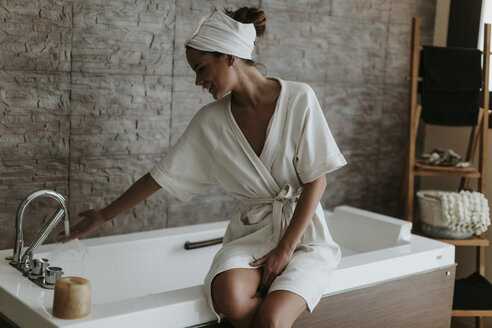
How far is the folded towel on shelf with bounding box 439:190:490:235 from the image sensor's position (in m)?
3.19

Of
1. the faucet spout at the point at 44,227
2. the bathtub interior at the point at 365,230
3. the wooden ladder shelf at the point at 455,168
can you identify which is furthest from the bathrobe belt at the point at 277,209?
the wooden ladder shelf at the point at 455,168

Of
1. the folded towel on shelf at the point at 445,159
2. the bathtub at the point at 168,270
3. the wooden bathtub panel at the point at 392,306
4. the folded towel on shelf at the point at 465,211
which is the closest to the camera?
the bathtub at the point at 168,270

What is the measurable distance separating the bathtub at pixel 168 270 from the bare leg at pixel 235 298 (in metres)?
0.06

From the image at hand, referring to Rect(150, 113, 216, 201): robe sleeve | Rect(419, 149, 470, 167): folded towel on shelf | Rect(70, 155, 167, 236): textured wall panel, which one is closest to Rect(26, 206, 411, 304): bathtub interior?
Rect(70, 155, 167, 236): textured wall panel

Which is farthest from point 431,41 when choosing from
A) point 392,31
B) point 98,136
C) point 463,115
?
point 98,136

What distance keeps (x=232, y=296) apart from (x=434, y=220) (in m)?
1.70

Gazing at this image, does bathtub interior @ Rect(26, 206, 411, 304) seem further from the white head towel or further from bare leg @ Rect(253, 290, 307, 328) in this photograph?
the white head towel

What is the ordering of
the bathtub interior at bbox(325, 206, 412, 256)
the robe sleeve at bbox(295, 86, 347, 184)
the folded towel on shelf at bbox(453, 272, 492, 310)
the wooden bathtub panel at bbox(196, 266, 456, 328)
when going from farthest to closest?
the folded towel on shelf at bbox(453, 272, 492, 310) < the bathtub interior at bbox(325, 206, 412, 256) < the wooden bathtub panel at bbox(196, 266, 456, 328) < the robe sleeve at bbox(295, 86, 347, 184)

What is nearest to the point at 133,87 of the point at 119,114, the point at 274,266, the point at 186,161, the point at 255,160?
the point at 119,114

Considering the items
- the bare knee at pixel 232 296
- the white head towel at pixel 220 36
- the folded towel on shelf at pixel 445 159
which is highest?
the white head towel at pixel 220 36

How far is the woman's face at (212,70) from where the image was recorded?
2041 millimetres

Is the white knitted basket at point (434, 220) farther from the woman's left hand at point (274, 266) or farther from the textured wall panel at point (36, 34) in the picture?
the textured wall panel at point (36, 34)

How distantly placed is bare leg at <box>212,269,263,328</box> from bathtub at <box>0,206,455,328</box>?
0.20ft

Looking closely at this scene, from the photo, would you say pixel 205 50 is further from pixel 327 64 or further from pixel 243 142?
pixel 327 64
